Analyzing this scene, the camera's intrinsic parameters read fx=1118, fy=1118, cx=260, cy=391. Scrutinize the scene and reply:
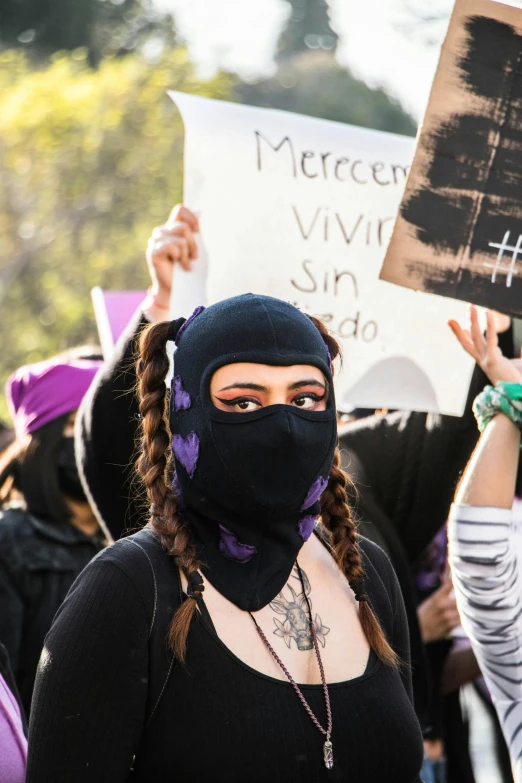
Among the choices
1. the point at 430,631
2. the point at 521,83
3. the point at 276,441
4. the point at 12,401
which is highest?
the point at 521,83

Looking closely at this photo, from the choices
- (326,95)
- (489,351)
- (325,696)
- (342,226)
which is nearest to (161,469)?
(325,696)

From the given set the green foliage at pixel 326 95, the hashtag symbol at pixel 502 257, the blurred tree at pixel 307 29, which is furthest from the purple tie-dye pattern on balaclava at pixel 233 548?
the blurred tree at pixel 307 29

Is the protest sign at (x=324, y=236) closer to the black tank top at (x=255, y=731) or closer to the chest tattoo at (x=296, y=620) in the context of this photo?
the chest tattoo at (x=296, y=620)

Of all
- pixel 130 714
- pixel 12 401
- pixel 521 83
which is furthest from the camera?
pixel 12 401

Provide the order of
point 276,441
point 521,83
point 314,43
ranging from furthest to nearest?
1. point 314,43
2. point 521,83
3. point 276,441

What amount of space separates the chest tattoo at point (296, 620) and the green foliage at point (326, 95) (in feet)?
104

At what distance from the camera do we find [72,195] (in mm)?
17359

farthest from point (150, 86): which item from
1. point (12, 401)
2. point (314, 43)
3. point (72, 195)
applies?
point (314, 43)

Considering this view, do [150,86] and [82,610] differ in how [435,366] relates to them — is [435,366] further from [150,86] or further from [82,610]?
[150,86]

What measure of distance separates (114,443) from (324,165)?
3.26ft

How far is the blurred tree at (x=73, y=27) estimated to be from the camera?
89.1 ft

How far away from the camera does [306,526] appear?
1958mm

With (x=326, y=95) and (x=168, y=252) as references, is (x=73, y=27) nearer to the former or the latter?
(x=326, y=95)

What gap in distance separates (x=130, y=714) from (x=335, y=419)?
0.61m
